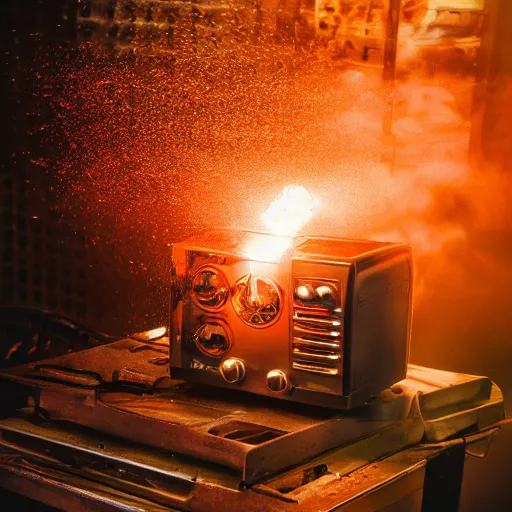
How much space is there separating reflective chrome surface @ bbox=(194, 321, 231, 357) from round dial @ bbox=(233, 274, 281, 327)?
0.26 feet

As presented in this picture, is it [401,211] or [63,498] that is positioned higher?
[401,211]

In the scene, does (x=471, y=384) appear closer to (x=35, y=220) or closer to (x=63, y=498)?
(x=63, y=498)

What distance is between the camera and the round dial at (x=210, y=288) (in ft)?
6.92

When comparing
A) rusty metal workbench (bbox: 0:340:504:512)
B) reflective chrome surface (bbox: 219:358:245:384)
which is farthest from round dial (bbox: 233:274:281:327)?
rusty metal workbench (bbox: 0:340:504:512)

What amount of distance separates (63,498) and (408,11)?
2.15m

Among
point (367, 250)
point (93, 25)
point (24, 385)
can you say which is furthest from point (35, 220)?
point (367, 250)

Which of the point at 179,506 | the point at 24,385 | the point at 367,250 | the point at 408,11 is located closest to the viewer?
the point at 179,506

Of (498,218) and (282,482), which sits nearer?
(282,482)

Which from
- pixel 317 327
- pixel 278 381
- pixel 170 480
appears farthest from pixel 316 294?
pixel 170 480

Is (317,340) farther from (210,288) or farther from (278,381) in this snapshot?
(210,288)

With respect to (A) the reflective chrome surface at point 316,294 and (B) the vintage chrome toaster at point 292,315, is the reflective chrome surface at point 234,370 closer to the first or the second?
(B) the vintage chrome toaster at point 292,315

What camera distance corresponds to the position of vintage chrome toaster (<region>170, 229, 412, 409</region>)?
1.95m

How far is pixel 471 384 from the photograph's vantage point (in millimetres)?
2363

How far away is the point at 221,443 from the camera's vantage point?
1803 mm
